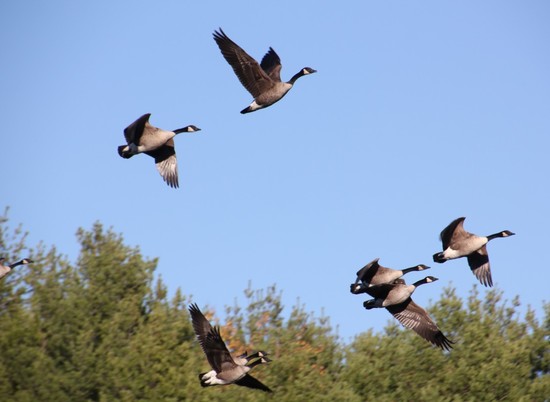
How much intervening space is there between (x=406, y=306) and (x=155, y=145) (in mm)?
6194

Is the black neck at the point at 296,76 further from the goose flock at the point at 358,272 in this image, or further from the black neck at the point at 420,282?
the black neck at the point at 420,282

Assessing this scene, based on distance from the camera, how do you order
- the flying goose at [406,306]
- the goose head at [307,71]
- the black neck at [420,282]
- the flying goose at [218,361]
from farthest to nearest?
1. the goose head at [307,71]
2. the black neck at [420,282]
3. the flying goose at [406,306]
4. the flying goose at [218,361]

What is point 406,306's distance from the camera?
2145 centimetres

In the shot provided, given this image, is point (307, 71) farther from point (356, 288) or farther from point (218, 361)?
point (218, 361)

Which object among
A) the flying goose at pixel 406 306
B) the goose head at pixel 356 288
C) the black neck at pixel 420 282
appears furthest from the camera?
the black neck at pixel 420 282

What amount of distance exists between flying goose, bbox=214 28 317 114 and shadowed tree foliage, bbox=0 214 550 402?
13.8m

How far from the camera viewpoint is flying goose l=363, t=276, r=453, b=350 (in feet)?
66.9

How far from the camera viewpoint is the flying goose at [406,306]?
2039cm

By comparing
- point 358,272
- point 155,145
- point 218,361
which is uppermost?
point 155,145

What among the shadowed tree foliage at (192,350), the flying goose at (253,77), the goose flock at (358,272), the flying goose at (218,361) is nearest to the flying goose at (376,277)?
the goose flock at (358,272)

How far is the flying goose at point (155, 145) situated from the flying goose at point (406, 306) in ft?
16.4

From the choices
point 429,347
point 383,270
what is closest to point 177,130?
point 383,270

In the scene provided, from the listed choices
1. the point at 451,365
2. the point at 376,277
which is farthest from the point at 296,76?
the point at 451,365

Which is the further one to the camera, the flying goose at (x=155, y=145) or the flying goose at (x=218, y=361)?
the flying goose at (x=155, y=145)
